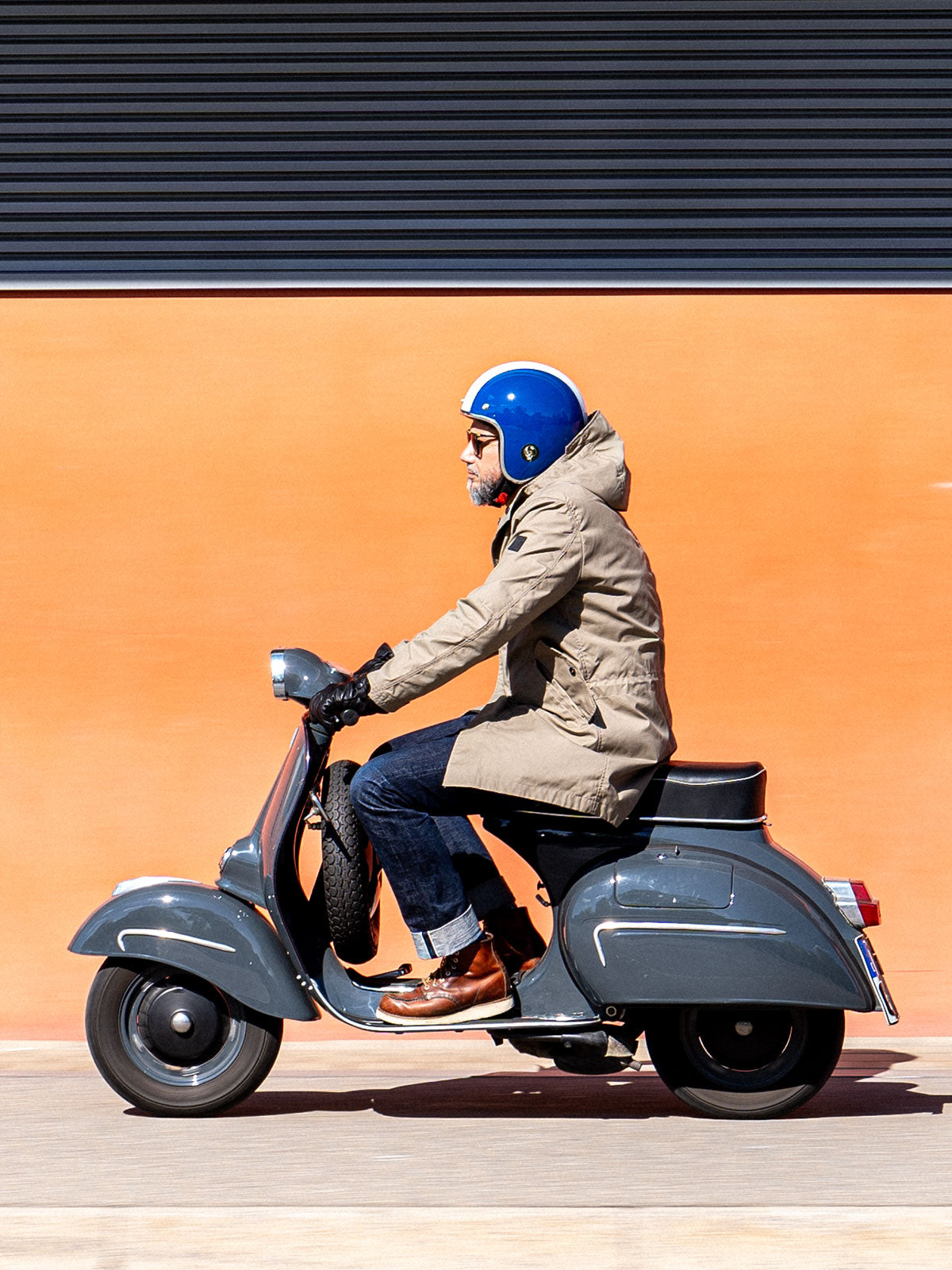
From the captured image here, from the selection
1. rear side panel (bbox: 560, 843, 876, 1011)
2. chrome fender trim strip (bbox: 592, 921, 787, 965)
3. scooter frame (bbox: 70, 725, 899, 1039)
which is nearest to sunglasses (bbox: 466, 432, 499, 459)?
scooter frame (bbox: 70, 725, 899, 1039)

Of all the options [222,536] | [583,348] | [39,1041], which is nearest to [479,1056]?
[39,1041]

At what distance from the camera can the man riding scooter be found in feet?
14.7

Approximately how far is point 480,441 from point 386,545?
1704 mm

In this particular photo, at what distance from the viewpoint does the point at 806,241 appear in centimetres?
646

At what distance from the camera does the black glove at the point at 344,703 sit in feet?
14.6

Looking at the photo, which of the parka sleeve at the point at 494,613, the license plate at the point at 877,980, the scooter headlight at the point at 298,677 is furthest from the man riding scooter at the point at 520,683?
the license plate at the point at 877,980

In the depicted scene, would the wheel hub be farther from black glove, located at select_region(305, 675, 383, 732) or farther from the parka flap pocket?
the parka flap pocket

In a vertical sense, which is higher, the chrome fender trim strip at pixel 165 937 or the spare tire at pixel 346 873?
the spare tire at pixel 346 873

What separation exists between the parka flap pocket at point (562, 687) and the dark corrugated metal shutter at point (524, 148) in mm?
2209

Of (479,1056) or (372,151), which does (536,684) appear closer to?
(479,1056)

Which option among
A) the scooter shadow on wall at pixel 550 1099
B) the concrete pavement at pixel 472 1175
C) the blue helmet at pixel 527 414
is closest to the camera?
the concrete pavement at pixel 472 1175

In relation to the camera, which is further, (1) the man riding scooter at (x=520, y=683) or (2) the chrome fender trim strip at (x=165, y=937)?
(2) the chrome fender trim strip at (x=165, y=937)

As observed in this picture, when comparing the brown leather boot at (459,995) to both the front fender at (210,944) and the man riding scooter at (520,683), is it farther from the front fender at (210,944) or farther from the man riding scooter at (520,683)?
the front fender at (210,944)
